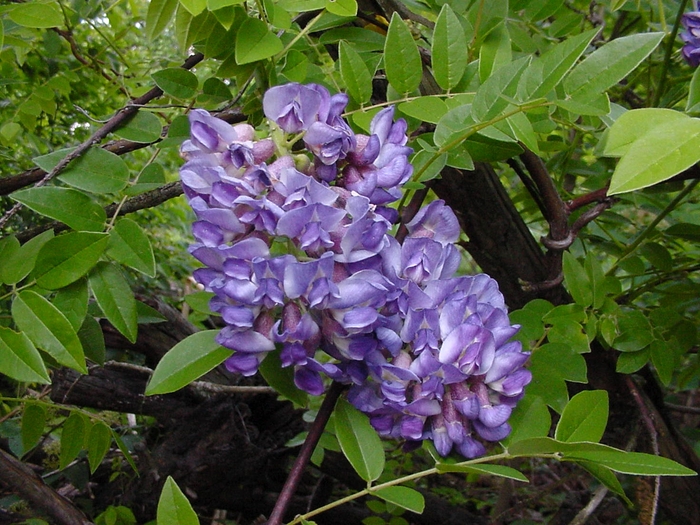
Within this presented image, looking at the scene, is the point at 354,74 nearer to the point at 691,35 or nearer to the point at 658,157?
the point at 658,157

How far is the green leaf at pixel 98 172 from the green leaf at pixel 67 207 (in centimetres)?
2

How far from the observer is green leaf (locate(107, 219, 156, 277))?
27.3 inches

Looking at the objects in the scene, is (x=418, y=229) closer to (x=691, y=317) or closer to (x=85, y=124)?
→ (x=691, y=317)

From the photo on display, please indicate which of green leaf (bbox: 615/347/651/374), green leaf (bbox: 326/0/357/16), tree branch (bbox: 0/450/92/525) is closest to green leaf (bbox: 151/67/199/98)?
green leaf (bbox: 326/0/357/16)

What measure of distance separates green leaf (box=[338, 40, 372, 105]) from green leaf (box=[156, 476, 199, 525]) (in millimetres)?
481

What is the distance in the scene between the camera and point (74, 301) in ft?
2.23

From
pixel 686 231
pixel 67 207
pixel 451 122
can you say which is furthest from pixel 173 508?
pixel 686 231

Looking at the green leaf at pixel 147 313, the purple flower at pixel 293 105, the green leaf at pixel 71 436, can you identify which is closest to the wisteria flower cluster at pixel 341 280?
the purple flower at pixel 293 105

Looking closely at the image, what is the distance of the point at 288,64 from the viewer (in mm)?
721

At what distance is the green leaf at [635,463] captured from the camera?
0.53 meters

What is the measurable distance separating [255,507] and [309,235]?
119 centimetres

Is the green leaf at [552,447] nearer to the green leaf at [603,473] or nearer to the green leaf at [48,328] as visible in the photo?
the green leaf at [603,473]

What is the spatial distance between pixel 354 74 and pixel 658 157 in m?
0.40

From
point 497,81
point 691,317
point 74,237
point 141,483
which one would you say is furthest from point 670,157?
point 141,483
